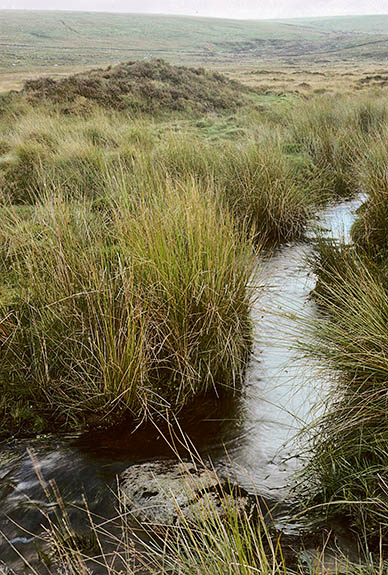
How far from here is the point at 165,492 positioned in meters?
2.18

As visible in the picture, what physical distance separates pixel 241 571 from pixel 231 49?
10081 centimetres

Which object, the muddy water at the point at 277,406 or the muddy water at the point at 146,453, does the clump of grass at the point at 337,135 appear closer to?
the muddy water at the point at 277,406

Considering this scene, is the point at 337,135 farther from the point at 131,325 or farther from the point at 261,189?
the point at 131,325

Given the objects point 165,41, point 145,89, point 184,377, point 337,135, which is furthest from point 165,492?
point 165,41

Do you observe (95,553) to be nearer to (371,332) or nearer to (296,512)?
(296,512)

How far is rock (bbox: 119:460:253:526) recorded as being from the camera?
2072 mm

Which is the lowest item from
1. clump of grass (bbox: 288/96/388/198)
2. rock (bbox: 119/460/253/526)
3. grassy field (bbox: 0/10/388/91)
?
rock (bbox: 119/460/253/526)

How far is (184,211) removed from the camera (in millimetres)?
3264

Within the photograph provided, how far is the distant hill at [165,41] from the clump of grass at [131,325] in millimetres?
54837

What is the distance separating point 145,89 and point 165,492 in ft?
48.6

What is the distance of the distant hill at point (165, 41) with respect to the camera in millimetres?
64562

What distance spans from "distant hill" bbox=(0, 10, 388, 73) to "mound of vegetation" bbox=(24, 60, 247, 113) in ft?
129

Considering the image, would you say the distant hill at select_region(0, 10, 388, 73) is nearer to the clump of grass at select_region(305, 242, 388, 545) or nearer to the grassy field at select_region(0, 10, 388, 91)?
the grassy field at select_region(0, 10, 388, 91)

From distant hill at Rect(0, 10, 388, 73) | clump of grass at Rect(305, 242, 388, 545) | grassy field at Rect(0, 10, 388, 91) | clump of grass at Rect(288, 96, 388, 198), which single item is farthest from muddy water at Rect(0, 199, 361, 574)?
grassy field at Rect(0, 10, 388, 91)
